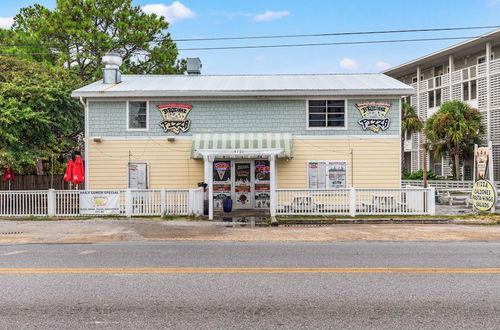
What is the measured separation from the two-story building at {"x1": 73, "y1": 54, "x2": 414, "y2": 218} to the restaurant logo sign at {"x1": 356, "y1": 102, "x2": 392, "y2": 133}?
0.04 metres

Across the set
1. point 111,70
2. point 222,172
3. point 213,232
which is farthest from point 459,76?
point 213,232

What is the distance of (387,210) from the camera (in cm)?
1602

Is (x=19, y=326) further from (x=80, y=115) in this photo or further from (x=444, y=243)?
(x=80, y=115)

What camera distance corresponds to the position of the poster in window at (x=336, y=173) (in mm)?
18156

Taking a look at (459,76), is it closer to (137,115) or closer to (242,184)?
(242,184)

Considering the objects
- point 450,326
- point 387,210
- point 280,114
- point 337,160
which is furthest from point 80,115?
point 450,326

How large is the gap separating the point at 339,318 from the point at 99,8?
118 ft

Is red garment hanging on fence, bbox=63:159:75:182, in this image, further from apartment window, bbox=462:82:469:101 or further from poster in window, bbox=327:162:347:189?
apartment window, bbox=462:82:469:101

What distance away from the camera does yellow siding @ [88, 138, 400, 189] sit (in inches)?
712

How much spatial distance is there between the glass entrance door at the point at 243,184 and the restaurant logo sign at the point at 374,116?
5.38 metres

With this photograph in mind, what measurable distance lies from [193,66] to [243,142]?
7677mm

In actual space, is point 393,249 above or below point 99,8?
below

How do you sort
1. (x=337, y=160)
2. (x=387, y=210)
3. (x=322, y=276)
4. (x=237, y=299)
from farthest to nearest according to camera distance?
(x=337, y=160) < (x=387, y=210) < (x=322, y=276) < (x=237, y=299)

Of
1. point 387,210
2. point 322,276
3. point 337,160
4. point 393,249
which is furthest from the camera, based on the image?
point 337,160
